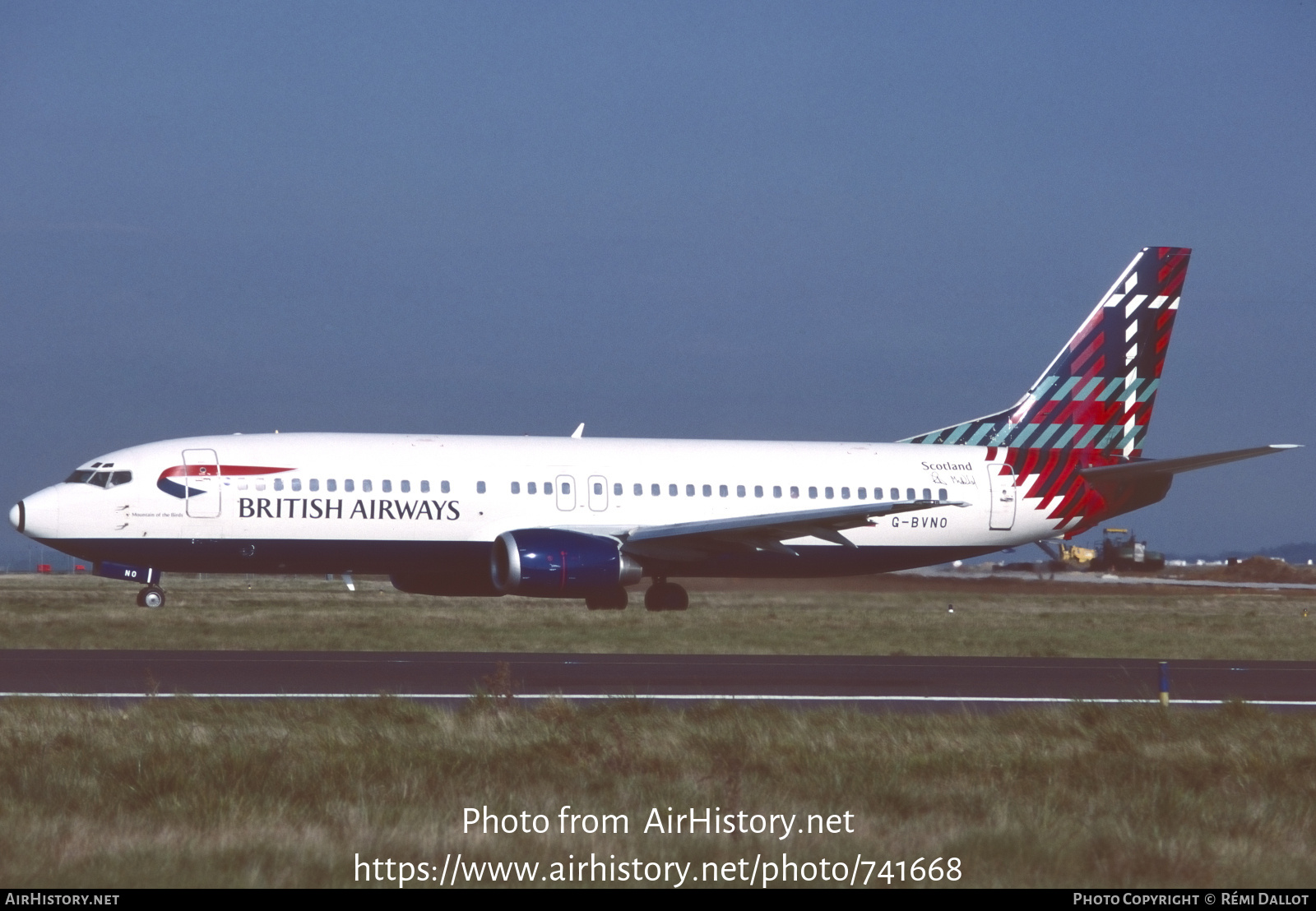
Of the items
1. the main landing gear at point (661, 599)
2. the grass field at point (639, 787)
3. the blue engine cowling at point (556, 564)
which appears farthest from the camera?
the main landing gear at point (661, 599)

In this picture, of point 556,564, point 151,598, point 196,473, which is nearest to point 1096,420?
point 556,564

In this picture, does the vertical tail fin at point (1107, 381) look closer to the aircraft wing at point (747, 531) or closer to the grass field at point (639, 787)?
the aircraft wing at point (747, 531)

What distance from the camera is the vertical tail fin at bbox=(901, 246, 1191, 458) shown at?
125 feet

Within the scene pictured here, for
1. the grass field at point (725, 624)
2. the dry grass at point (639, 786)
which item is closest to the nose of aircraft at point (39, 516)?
the grass field at point (725, 624)

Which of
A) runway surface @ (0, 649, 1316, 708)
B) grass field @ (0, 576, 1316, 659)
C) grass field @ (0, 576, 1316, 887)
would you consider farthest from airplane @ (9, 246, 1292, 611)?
grass field @ (0, 576, 1316, 887)

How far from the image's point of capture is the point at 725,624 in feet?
105

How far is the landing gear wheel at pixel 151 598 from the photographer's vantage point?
3400 cm

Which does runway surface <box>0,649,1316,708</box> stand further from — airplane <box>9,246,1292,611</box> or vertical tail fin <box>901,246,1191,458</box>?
vertical tail fin <box>901,246,1191,458</box>

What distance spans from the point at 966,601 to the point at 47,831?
37.7 m

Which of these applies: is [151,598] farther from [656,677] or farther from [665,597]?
[656,677]

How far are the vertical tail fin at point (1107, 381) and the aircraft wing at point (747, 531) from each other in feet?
19.6
